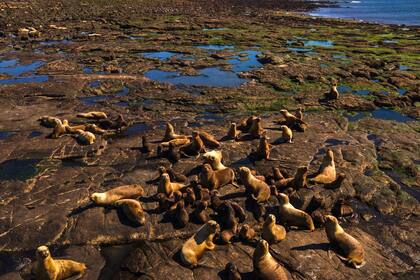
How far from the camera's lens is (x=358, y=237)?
1196 cm

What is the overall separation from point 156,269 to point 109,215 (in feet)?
9.65

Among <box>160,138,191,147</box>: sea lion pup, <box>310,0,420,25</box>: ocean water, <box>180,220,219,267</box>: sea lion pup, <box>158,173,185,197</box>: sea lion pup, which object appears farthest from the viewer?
<box>310,0,420,25</box>: ocean water

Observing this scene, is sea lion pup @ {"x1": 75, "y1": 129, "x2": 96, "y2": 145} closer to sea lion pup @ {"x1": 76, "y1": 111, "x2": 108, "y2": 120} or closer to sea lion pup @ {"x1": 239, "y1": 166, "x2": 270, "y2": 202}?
sea lion pup @ {"x1": 76, "y1": 111, "x2": 108, "y2": 120}

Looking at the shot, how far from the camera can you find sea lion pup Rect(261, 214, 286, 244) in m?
11.2

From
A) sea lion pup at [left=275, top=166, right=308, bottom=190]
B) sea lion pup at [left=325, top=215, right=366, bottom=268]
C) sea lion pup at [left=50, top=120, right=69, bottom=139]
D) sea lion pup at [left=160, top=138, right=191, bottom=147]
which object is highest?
sea lion pup at [left=50, top=120, right=69, bottom=139]

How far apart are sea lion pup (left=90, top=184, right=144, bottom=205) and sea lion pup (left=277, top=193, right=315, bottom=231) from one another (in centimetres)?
493

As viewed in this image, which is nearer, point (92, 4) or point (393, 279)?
point (393, 279)

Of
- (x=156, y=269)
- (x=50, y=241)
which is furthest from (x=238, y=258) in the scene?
(x=50, y=241)

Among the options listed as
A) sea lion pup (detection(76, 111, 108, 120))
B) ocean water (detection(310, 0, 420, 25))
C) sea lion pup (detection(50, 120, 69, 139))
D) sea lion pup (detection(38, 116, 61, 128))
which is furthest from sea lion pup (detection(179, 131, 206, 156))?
ocean water (detection(310, 0, 420, 25))

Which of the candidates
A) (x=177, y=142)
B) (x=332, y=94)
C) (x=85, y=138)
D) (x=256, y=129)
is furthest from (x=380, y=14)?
(x=85, y=138)

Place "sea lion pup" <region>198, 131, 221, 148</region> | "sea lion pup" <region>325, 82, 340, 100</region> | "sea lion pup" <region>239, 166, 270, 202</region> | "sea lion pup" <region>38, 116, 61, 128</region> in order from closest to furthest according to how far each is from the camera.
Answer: "sea lion pup" <region>239, 166, 270, 202</region>
"sea lion pup" <region>198, 131, 221, 148</region>
"sea lion pup" <region>38, 116, 61, 128</region>
"sea lion pup" <region>325, 82, 340, 100</region>

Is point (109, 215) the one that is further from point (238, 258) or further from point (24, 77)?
point (24, 77)

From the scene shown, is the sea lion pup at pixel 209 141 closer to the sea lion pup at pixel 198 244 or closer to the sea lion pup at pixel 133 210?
the sea lion pup at pixel 133 210

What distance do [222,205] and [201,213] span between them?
2.49ft
